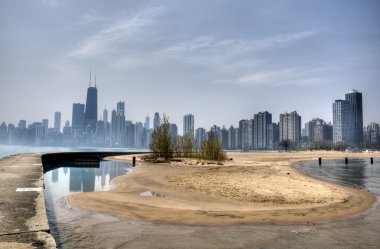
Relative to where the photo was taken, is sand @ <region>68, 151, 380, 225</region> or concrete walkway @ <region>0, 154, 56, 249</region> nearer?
concrete walkway @ <region>0, 154, 56, 249</region>

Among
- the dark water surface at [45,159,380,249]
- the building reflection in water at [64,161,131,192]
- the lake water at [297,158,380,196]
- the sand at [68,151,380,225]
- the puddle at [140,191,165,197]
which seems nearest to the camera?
the dark water surface at [45,159,380,249]

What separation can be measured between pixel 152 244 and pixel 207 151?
4185 cm

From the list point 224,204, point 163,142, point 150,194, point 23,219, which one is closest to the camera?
point 23,219

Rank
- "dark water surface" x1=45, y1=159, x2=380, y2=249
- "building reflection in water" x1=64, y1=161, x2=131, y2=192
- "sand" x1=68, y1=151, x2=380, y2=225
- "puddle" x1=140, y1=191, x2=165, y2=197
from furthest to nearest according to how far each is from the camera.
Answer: "building reflection in water" x1=64, y1=161, x2=131, y2=192, "puddle" x1=140, y1=191, x2=165, y2=197, "sand" x1=68, y1=151, x2=380, y2=225, "dark water surface" x1=45, y1=159, x2=380, y2=249

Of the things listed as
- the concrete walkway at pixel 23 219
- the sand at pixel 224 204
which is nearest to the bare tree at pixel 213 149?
the sand at pixel 224 204

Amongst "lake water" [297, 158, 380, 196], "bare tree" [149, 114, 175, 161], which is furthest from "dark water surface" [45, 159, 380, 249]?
"bare tree" [149, 114, 175, 161]

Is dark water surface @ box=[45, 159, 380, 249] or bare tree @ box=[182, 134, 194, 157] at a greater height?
bare tree @ box=[182, 134, 194, 157]

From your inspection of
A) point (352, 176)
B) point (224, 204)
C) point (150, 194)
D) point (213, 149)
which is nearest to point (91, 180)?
point (150, 194)

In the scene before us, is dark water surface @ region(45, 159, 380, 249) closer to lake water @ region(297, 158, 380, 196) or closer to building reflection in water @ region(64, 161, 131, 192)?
building reflection in water @ region(64, 161, 131, 192)

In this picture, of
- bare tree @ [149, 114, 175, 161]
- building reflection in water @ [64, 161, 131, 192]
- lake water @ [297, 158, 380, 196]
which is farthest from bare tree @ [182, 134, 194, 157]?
building reflection in water @ [64, 161, 131, 192]

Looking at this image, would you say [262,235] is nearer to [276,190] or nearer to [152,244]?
[152,244]

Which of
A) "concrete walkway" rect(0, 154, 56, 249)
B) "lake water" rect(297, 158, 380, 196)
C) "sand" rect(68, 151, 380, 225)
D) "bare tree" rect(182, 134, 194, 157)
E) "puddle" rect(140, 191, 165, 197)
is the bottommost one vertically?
"lake water" rect(297, 158, 380, 196)

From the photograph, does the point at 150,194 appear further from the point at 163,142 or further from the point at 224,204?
the point at 163,142

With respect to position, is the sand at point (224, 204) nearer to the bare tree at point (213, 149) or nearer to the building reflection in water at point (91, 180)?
the building reflection in water at point (91, 180)
